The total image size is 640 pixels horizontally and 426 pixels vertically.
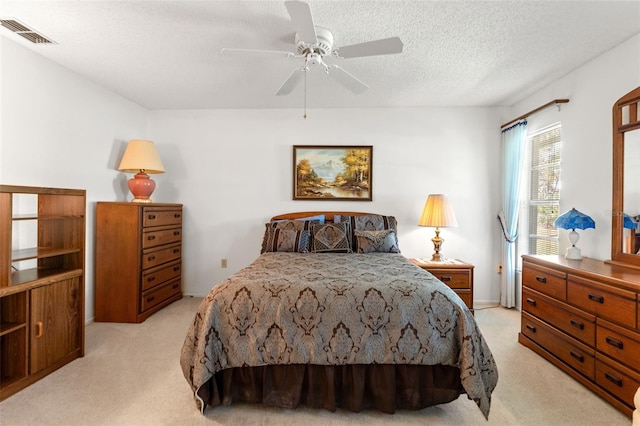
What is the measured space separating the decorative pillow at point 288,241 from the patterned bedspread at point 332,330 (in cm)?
139

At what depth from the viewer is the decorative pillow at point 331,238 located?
325 cm

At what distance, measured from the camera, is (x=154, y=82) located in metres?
3.24

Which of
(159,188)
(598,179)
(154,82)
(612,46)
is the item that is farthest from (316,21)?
(159,188)

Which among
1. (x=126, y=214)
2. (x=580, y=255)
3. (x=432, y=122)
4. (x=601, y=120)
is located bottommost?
(x=580, y=255)

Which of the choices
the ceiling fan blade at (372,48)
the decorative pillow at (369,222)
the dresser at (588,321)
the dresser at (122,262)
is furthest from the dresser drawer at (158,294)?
the dresser at (588,321)

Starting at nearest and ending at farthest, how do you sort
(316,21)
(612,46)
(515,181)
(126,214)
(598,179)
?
(316,21)
(612,46)
(598,179)
(126,214)
(515,181)

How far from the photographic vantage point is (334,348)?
5.77 ft

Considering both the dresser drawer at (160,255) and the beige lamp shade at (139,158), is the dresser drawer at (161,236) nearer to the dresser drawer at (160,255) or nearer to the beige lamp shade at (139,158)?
the dresser drawer at (160,255)

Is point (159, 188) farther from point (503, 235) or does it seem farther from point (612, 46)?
point (612, 46)

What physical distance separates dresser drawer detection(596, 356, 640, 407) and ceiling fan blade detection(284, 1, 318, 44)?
8.77 feet

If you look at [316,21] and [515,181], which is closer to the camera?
[316,21]

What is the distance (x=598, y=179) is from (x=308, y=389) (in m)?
2.87

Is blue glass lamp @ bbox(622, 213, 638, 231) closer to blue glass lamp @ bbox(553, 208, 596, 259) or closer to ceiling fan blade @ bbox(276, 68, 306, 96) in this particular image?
blue glass lamp @ bbox(553, 208, 596, 259)

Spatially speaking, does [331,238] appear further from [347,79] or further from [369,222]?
[347,79]
